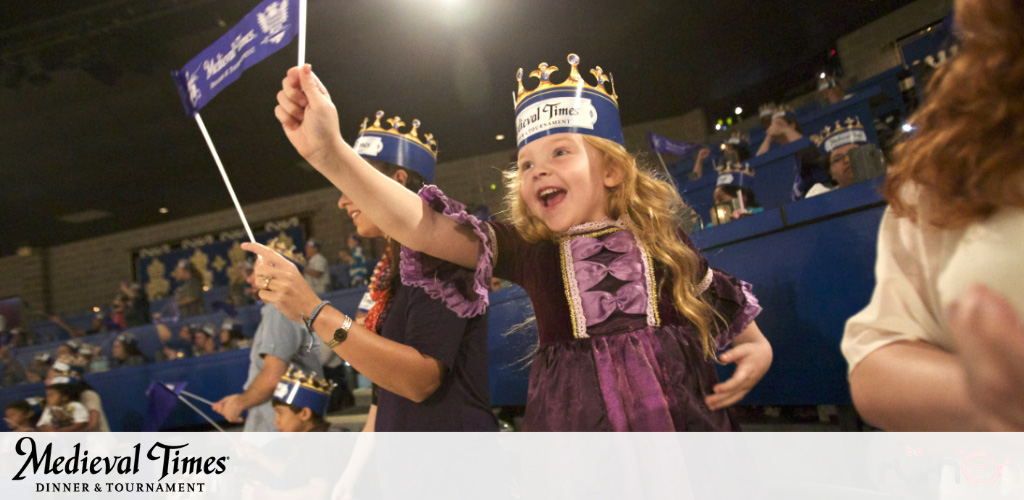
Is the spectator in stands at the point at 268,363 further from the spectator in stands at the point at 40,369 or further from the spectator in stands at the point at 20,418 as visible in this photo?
the spectator in stands at the point at 40,369

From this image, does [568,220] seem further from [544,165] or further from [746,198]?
[746,198]

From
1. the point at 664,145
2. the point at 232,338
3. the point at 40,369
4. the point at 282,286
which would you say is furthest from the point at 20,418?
the point at 664,145

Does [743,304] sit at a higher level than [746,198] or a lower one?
lower

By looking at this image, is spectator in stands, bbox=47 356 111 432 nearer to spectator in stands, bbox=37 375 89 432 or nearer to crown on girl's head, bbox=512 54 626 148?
spectator in stands, bbox=37 375 89 432

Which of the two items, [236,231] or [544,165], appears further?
[236,231]

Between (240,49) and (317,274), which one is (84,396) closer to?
(317,274)

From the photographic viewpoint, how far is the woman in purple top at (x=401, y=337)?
115 cm

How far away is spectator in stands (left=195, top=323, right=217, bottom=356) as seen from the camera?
5.28 meters

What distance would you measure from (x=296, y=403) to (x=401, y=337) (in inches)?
44.1

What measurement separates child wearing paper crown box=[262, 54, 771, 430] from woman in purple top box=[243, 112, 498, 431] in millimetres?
116

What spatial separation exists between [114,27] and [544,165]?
215 inches

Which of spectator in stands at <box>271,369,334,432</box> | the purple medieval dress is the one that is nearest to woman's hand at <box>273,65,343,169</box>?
the purple medieval dress
